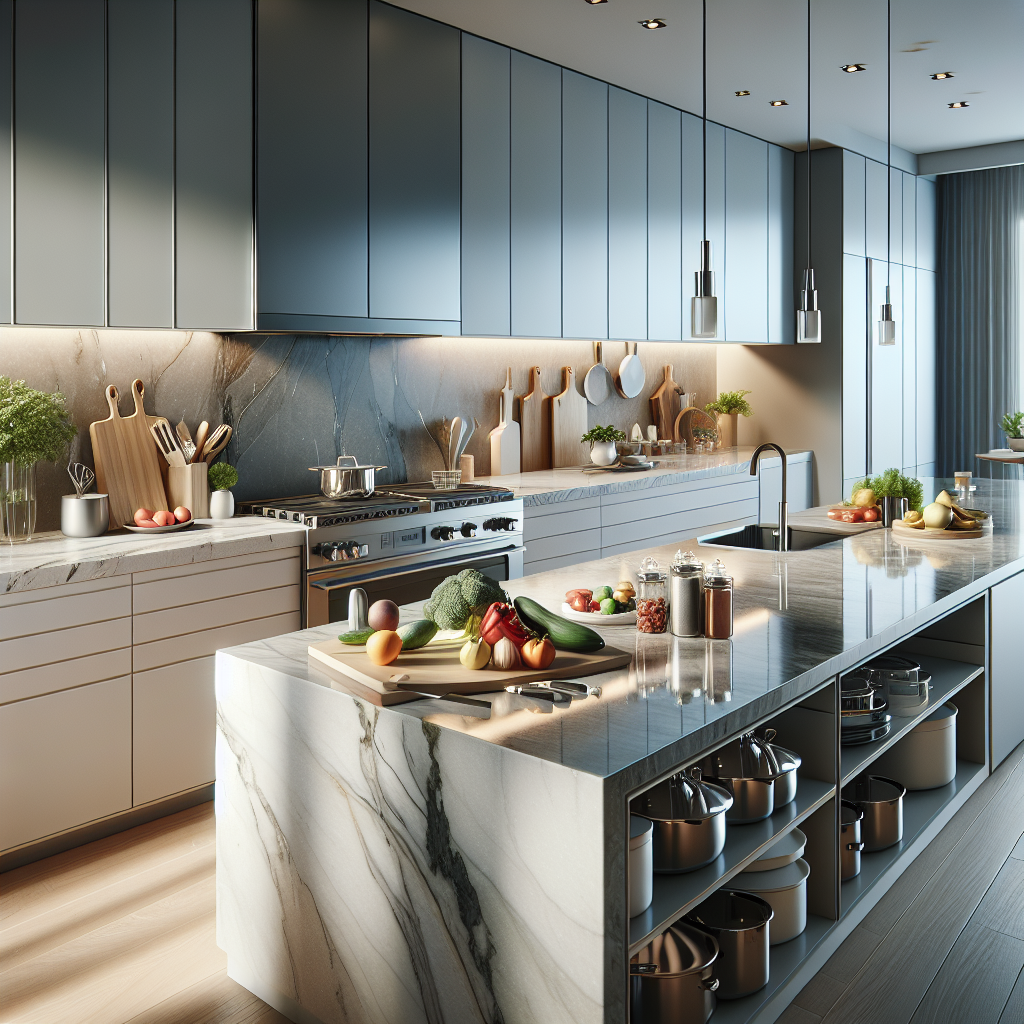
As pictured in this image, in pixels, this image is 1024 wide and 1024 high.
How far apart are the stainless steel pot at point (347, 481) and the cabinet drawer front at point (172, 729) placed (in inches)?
39.3

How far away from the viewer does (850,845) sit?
2539 mm

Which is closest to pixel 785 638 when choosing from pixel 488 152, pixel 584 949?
pixel 584 949

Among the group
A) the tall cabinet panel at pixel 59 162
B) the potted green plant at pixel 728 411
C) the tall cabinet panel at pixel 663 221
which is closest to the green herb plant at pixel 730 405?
the potted green plant at pixel 728 411

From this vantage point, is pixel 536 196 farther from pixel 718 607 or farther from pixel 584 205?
pixel 718 607

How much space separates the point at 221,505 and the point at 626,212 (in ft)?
9.32

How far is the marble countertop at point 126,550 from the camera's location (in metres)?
2.83

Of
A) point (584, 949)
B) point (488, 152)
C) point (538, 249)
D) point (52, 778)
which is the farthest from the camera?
point (538, 249)

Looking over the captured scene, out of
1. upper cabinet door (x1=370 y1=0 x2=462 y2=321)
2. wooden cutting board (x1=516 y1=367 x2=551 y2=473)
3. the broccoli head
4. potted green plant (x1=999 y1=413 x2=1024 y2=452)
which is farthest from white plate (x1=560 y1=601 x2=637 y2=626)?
potted green plant (x1=999 y1=413 x2=1024 y2=452)

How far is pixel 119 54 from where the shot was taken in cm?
319

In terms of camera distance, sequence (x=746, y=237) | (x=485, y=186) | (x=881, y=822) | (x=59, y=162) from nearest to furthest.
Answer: (x=881, y=822)
(x=59, y=162)
(x=485, y=186)
(x=746, y=237)

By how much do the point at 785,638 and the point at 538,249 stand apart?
9.95 ft

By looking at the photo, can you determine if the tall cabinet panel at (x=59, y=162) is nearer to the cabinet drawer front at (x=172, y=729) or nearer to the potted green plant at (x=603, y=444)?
the cabinet drawer front at (x=172, y=729)

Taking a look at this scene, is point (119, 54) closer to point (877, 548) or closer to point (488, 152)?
point (488, 152)

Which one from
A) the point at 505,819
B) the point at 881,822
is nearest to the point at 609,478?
the point at 881,822
